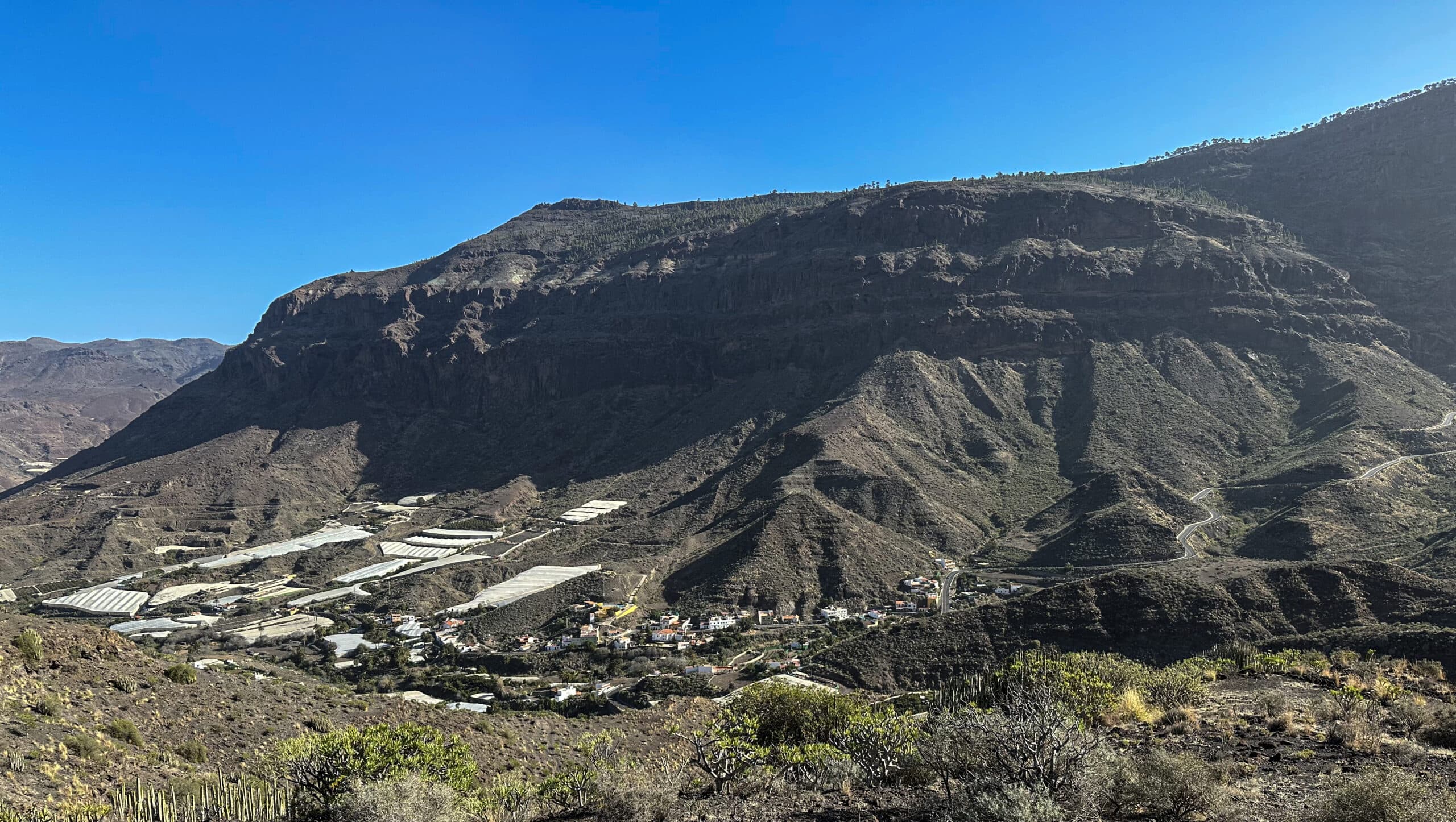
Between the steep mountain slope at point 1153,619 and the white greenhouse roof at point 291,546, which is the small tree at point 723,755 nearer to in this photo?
the steep mountain slope at point 1153,619

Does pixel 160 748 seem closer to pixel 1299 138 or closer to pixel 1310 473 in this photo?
pixel 1310 473

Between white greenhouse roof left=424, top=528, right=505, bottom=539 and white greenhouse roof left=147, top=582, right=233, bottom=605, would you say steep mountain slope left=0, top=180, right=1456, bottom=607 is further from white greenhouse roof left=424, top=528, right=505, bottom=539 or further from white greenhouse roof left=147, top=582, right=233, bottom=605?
white greenhouse roof left=147, top=582, right=233, bottom=605

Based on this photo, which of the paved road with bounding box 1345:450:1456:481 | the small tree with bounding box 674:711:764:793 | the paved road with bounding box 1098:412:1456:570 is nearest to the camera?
the small tree with bounding box 674:711:764:793

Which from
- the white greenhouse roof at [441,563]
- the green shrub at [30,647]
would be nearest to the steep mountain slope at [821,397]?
the white greenhouse roof at [441,563]

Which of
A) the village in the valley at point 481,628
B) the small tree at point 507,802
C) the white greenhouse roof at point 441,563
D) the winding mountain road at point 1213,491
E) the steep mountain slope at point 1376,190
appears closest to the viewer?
the small tree at point 507,802

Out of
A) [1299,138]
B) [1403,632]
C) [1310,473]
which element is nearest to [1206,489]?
[1310,473]

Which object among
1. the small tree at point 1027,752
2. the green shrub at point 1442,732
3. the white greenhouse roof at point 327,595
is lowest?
the white greenhouse roof at point 327,595

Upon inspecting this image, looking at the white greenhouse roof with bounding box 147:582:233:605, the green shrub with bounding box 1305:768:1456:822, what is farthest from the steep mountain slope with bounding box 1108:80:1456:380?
the white greenhouse roof with bounding box 147:582:233:605
